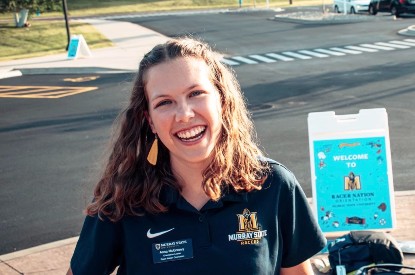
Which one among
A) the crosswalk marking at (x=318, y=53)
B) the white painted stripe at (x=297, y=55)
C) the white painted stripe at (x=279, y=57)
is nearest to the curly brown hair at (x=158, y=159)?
the crosswalk marking at (x=318, y=53)

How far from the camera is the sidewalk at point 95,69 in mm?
6516

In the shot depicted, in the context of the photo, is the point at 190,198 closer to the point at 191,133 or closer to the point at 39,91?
the point at 191,133

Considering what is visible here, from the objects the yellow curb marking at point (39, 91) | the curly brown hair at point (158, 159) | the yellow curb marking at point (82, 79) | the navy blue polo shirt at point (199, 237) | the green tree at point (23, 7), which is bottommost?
the yellow curb marking at point (82, 79)

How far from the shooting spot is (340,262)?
5.44 m

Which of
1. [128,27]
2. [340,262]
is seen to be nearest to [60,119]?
[340,262]

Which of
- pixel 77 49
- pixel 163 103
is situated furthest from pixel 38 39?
pixel 163 103

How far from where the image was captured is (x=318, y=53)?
22812 millimetres

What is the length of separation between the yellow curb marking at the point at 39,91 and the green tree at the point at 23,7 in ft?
56.5

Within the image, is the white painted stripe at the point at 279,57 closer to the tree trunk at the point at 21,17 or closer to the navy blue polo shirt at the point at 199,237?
the tree trunk at the point at 21,17

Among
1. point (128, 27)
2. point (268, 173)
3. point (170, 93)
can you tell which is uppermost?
point (170, 93)

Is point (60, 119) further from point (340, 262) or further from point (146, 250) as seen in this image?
point (146, 250)

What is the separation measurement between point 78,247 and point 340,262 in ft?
Answer: 10.2

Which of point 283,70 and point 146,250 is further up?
point 146,250

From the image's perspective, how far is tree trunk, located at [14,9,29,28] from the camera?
123ft
